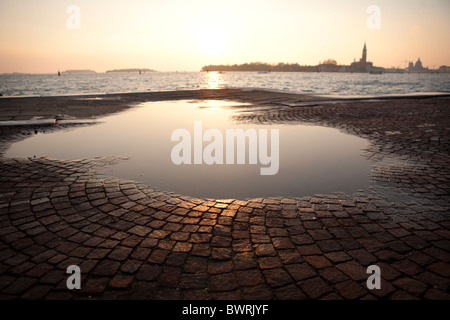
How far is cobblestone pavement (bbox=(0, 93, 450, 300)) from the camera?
2209 millimetres

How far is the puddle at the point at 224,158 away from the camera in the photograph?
4086 millimetres

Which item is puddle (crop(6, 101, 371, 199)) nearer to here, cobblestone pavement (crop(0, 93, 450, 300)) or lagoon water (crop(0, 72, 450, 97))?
cobblestone pavement (crop(0, 93, 450, 300))

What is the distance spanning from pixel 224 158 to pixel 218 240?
110 inches

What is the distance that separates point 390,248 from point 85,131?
8501 millimetres

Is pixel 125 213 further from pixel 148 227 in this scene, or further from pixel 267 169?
pixel 267 169

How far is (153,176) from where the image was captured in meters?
4.49

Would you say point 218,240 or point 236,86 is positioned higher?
point 236,86

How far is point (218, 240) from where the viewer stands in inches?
111

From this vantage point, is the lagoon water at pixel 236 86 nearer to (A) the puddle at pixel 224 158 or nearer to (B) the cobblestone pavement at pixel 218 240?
(A) the puddle at pixel 224 158

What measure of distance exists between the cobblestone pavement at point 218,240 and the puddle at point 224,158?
0.30m

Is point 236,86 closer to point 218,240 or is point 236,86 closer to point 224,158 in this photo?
point 224,158

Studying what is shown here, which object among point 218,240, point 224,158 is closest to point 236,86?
point 224,158

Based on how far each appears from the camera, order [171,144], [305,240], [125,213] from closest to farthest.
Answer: [305,240], [125,213], [171,144]
